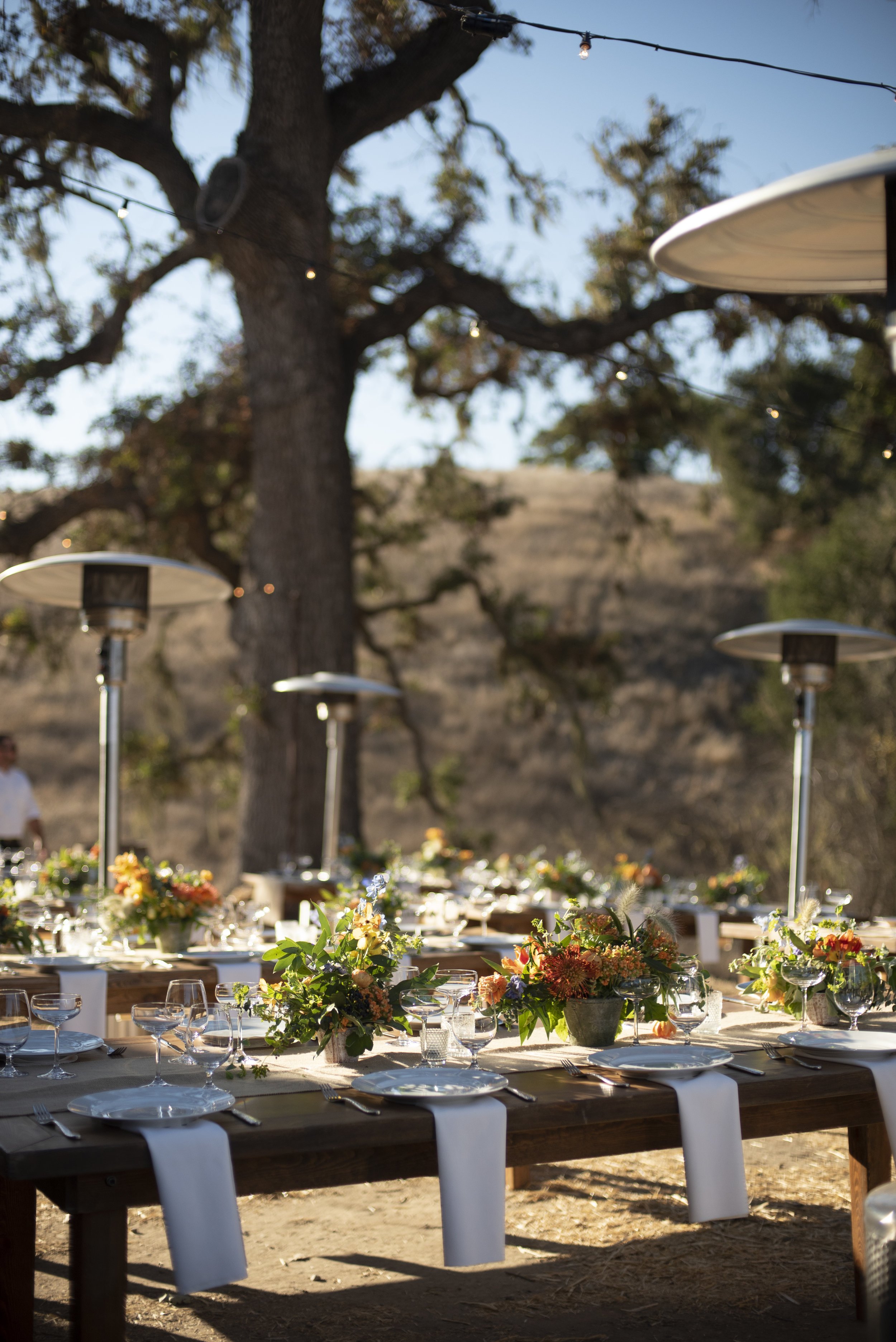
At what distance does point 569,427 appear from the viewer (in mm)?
13008

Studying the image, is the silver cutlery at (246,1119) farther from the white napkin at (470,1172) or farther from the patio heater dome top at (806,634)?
the patio heater dome top at (806,634)

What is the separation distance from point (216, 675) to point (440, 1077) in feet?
80.6

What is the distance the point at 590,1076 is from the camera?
9.93ft

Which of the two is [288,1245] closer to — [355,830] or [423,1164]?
[423,1164]

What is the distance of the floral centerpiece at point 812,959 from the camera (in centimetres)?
360

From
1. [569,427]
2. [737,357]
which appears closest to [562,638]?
[569,427]

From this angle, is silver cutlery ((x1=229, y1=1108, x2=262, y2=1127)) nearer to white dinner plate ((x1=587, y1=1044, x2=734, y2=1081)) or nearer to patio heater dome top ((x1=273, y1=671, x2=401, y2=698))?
white dinner plate ((x1=587, y1=1044, x2=734, y2=1081))

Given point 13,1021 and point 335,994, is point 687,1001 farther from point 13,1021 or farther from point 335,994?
point 13,1021

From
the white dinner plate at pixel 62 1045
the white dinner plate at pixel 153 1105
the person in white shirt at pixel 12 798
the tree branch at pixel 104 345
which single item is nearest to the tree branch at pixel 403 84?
the tree branch at pixel 104 345

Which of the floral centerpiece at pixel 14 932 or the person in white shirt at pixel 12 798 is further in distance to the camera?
the person in white shirt at pixel 12 798

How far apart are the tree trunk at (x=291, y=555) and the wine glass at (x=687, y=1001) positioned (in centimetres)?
760

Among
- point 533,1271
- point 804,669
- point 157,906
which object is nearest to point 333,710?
point 804,669

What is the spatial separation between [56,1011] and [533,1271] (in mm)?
1887

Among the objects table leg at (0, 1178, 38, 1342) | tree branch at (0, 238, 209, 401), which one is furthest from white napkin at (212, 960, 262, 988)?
tree branch at (0, 238, 209, 401)
